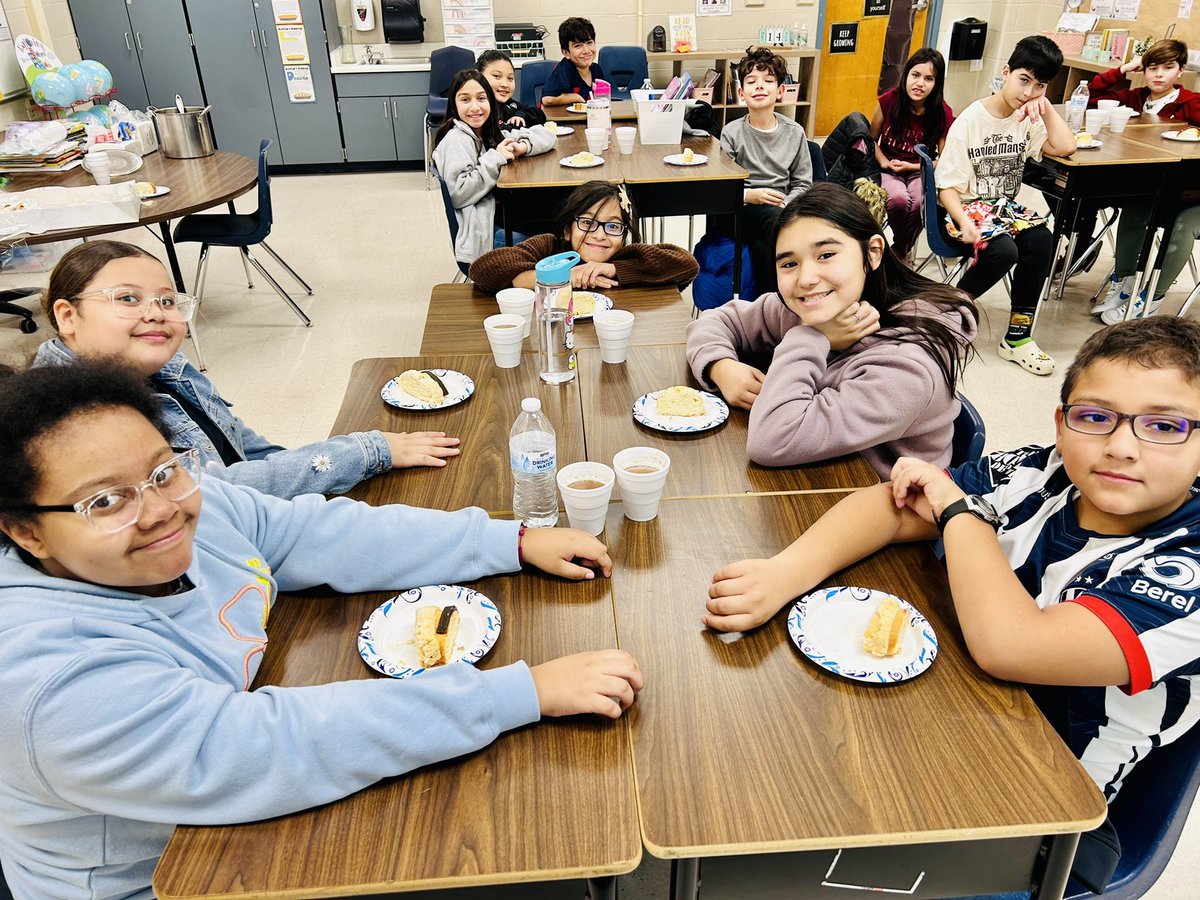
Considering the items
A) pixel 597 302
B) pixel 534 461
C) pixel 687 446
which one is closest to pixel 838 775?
pixel 534 461

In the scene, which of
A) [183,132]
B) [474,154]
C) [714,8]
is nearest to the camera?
[474,154]

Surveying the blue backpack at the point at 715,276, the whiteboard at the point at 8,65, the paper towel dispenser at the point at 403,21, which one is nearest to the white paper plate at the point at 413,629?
the blue backpack at the point at 715,276

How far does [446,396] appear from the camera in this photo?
6.15 feet

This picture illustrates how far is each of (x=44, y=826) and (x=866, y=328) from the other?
1.57m

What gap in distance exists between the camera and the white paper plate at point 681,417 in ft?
5.68

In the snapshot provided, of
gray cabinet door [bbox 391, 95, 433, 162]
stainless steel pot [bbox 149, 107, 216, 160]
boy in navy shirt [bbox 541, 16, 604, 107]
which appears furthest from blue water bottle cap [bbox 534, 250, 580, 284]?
gray cabinet door [bbox 391, 95, 433, 162]

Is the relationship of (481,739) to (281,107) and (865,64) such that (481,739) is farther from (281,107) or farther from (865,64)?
(865,64)

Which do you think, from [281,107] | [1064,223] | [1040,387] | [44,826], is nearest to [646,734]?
[44,826]

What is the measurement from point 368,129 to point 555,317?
5779 mm

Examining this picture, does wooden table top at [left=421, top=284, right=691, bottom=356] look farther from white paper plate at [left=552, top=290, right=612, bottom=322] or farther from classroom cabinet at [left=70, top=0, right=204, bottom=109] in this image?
classroom cabinet at [left=70, top=0, right=204, bottom=109]

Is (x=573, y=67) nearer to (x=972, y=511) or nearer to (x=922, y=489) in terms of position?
(x=922, y=489)

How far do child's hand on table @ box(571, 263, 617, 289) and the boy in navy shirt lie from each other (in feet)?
10.5

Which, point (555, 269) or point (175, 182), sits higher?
point (555, 269)

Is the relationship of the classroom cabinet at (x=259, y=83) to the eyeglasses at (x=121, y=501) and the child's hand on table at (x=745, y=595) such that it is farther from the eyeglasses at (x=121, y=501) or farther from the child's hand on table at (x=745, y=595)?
the child's hand on table at (x=745, y=595)
